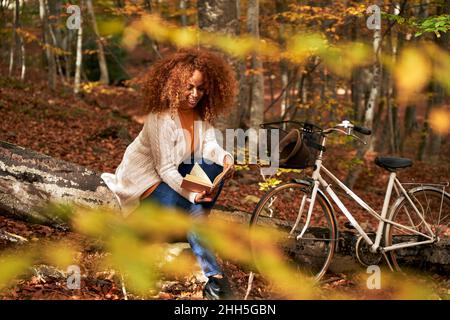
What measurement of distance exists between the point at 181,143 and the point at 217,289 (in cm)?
114

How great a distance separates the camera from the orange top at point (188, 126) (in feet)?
12.8

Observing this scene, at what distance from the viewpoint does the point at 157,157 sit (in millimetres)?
3797

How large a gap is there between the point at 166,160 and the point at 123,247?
2.93 ft

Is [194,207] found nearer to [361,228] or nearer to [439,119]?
[361,228]

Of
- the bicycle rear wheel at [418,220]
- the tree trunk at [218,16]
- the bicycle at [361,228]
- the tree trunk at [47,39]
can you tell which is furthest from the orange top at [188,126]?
the tree trunk at [47,39]

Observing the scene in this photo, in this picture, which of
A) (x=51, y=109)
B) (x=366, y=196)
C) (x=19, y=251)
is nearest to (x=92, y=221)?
(x=19, y=251)

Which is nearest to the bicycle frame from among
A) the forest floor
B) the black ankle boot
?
the forest floor

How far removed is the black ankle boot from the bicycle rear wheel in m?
1.64

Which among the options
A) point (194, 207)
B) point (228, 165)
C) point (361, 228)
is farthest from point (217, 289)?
point (361, 228)

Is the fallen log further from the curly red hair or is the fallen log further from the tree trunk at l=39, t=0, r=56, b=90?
the tree trunk at l=39, t=0, r=56, b=90

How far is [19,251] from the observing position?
4059 millimetres

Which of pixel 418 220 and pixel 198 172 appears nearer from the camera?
pixel 198 172
